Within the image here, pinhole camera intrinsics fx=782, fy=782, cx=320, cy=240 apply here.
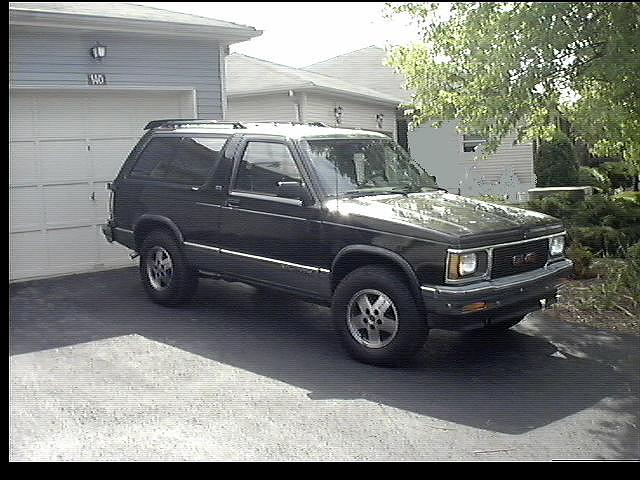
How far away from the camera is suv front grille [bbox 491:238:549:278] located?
6.32 meters

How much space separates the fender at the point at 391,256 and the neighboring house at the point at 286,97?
10243 mm

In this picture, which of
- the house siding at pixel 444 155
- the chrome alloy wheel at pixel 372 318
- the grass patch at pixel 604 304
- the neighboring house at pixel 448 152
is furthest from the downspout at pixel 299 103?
the chrome alloy wheel at pixel 372 318

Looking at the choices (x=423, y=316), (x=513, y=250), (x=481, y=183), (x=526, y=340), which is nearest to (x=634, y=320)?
(x=526, y=340)

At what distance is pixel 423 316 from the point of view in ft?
20.3

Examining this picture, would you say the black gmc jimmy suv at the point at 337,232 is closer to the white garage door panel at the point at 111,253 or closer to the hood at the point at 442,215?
the hood at the point at 442,215

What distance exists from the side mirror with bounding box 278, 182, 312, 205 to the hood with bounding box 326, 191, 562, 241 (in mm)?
221

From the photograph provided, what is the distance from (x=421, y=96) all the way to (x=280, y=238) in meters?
3.45

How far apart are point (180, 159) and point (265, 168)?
1.27 m

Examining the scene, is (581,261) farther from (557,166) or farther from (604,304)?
(557,166)

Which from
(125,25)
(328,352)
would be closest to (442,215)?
(328,352)

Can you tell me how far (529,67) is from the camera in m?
7.77

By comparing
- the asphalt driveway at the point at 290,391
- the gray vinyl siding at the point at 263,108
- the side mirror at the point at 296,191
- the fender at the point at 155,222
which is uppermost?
the gray vinyl siding at the point at 263,108

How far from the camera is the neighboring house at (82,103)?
9.53 m

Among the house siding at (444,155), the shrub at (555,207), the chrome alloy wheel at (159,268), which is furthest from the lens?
the house siding at (444,155)
